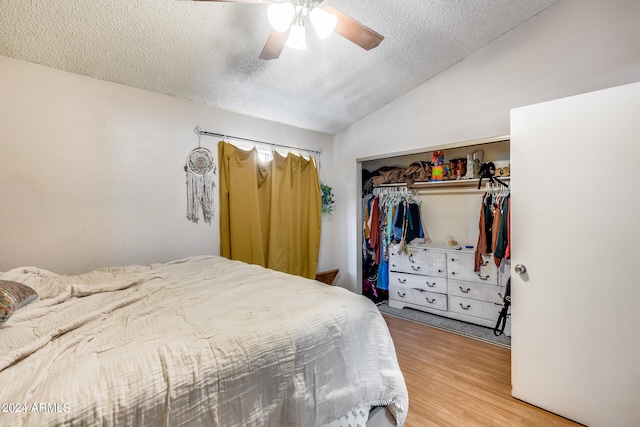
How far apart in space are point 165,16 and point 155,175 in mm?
1207

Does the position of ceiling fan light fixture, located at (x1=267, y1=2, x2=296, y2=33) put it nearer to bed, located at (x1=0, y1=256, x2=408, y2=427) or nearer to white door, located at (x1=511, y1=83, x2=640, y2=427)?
bed, located at (x1=0, y1=256, x2=408, y2=427)

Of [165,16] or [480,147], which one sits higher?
[165,16]

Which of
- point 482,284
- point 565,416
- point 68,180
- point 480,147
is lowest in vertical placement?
point 565,416

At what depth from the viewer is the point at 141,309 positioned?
49.1 inches

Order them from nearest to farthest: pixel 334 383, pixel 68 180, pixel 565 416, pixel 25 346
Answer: pixel 25 346
pixel 334 383
pixel 565 416
pixel 68 180

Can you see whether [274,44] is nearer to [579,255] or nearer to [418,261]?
[579,255]

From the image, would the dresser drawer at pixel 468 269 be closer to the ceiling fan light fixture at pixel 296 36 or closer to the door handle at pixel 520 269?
the door handle at pixel 520 269

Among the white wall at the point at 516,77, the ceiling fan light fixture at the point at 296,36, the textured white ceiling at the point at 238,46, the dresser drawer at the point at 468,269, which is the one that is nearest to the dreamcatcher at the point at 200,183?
the textured white ceiling at the point at 238,46

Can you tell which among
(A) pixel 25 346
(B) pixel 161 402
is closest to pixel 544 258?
(B) pixel 161 402

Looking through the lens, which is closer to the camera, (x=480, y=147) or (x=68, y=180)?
(x=68, y=180)

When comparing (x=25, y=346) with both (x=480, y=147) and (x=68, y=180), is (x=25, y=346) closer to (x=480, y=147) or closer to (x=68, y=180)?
(x=68, y=180)

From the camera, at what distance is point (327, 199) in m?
3.72

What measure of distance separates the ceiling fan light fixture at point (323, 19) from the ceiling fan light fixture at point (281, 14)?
0.33 feet

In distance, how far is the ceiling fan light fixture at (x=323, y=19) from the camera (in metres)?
1.34
